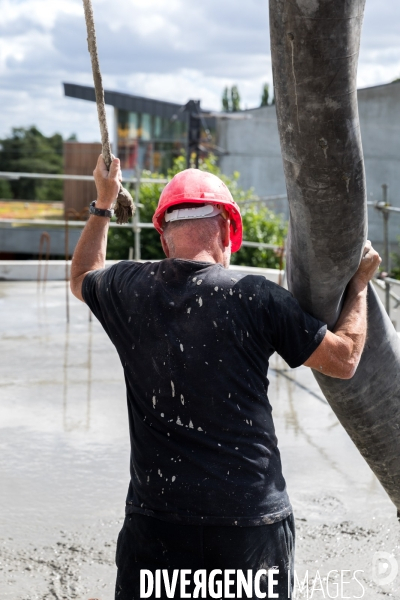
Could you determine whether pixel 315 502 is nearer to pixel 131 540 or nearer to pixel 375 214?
pixel 131 540

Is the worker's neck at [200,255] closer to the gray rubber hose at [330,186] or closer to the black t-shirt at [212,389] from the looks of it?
the black t-shirt at [212,389]

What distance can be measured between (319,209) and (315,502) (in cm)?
237

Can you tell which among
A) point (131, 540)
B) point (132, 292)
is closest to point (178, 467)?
point (131, 540)

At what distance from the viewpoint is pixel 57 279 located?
1140cm

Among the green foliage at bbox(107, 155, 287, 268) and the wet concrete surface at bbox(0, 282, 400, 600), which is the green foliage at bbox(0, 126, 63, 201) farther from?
the wet concrete surface at bbox(0, 282, 400, 600)

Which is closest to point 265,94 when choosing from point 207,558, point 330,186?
point 330,186

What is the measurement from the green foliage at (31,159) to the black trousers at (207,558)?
58385 millimetres

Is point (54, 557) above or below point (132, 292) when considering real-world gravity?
below

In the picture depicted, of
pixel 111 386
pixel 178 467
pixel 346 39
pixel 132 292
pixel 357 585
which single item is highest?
pixel 346 39

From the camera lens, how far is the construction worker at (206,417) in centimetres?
213

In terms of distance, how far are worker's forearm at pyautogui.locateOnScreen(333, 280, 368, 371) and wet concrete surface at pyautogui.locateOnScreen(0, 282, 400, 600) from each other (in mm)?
1521

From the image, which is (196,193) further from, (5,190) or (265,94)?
(5,190)

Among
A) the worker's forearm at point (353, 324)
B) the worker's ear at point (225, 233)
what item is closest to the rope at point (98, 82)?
the worker's ear at point (225, 233)

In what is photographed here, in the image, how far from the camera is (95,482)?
14.4 feet
